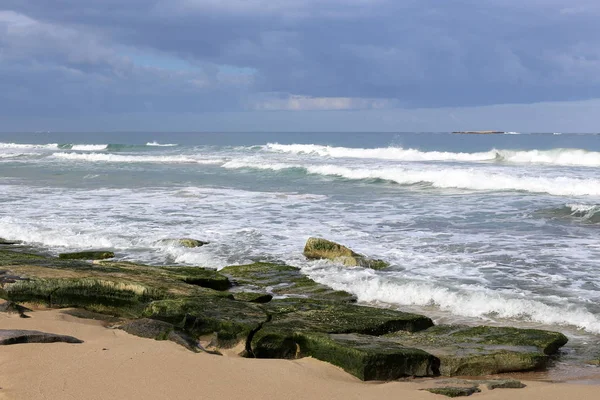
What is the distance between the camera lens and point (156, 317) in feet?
20.7

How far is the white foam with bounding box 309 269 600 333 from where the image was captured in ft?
23.0

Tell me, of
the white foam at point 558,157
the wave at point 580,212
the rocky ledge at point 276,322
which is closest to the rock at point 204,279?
the rocky ledge at point 276,322

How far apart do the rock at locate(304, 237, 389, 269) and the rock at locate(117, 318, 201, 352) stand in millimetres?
4255

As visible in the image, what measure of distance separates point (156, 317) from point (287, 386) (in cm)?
236

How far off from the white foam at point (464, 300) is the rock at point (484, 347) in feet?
3.60

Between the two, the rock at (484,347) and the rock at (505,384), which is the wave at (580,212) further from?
the rock at (505,384)

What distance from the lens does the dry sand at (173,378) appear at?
13.5 ft

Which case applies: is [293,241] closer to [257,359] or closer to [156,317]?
[156,317]

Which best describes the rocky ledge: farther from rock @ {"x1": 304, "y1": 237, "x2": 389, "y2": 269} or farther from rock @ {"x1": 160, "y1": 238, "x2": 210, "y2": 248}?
rock @ {"x1": 160, "y1": 238, "x2": 210, "y2": 248}

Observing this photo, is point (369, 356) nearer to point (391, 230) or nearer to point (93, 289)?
point (93, 289)

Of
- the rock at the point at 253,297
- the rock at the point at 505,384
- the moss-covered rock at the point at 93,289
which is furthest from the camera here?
the rock at the point at 253,297

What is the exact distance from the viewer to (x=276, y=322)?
614 centimetres

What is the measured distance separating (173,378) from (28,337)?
145 centimetres

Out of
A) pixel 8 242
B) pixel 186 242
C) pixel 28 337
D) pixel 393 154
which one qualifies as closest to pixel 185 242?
pixel 186 242
